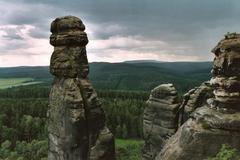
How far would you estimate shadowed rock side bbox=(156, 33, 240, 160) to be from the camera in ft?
73.3

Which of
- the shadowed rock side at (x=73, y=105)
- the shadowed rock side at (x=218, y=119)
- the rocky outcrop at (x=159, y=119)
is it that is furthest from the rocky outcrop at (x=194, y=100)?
the shadowed rock side at (x=218, y=119)

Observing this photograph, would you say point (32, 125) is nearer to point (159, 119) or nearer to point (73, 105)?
point (159, 119)

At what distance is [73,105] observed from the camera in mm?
32469

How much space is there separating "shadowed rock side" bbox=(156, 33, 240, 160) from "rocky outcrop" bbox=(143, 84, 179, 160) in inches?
800

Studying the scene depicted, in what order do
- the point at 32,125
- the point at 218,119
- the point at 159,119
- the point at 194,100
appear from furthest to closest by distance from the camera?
1. the point at 32,125
2. the point at 159,119
3. the point at 194,100
4. the point at 218,119

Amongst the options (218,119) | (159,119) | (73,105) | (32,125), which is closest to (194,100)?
(159,119)

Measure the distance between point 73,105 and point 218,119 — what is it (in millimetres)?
13161

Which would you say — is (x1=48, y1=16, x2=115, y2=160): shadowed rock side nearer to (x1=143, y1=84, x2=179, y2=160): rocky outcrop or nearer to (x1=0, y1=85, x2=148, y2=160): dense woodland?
(x1=143, y1=84, x2=179, y2=160): rocky outcrop

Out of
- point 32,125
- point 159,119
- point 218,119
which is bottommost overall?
point 32,125

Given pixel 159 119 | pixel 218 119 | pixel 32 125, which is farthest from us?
pixel 32 125

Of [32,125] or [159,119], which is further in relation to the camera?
[32,125]

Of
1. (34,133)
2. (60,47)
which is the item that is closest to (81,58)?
(60,47)

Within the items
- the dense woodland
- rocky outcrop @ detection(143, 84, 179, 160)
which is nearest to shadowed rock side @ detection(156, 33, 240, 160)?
rocky outcrop @ detection(143, 84, 179, 160)

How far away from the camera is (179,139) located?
77.4ft
